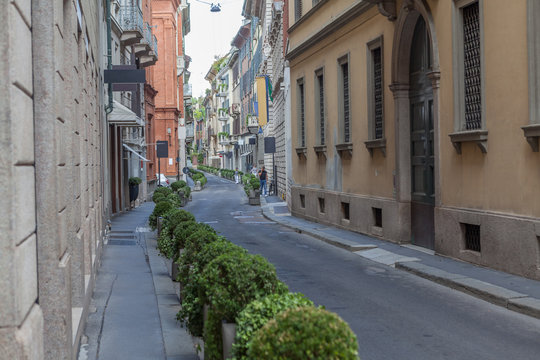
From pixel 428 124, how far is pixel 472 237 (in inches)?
125

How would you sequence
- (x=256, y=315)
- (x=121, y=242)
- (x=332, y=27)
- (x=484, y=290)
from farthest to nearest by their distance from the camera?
(x=332, y=27), (x=121, y=242), (x=484, y=290), (x=256, y=315)

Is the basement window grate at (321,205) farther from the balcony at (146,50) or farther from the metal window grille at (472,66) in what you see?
the balcony at (146,50)

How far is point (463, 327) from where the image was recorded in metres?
7.98

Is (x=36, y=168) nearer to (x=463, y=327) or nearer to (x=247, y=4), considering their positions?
(x=463, y=327)

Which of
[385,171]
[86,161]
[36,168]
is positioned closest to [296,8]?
[385,171]

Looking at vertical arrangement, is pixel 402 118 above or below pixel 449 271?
above

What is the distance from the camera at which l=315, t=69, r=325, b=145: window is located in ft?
75.4

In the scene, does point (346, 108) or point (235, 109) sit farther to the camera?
point (235, 109)

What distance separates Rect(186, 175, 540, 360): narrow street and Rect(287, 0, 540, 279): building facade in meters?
1.48

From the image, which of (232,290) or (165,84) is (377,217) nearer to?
(232,290)

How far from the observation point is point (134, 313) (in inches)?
343

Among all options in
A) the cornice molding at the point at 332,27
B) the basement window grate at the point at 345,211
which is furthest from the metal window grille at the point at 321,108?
the basement window grate at the point at 345,211

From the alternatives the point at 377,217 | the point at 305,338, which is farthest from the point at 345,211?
the point at 305,338

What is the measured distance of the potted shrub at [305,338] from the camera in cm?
344
